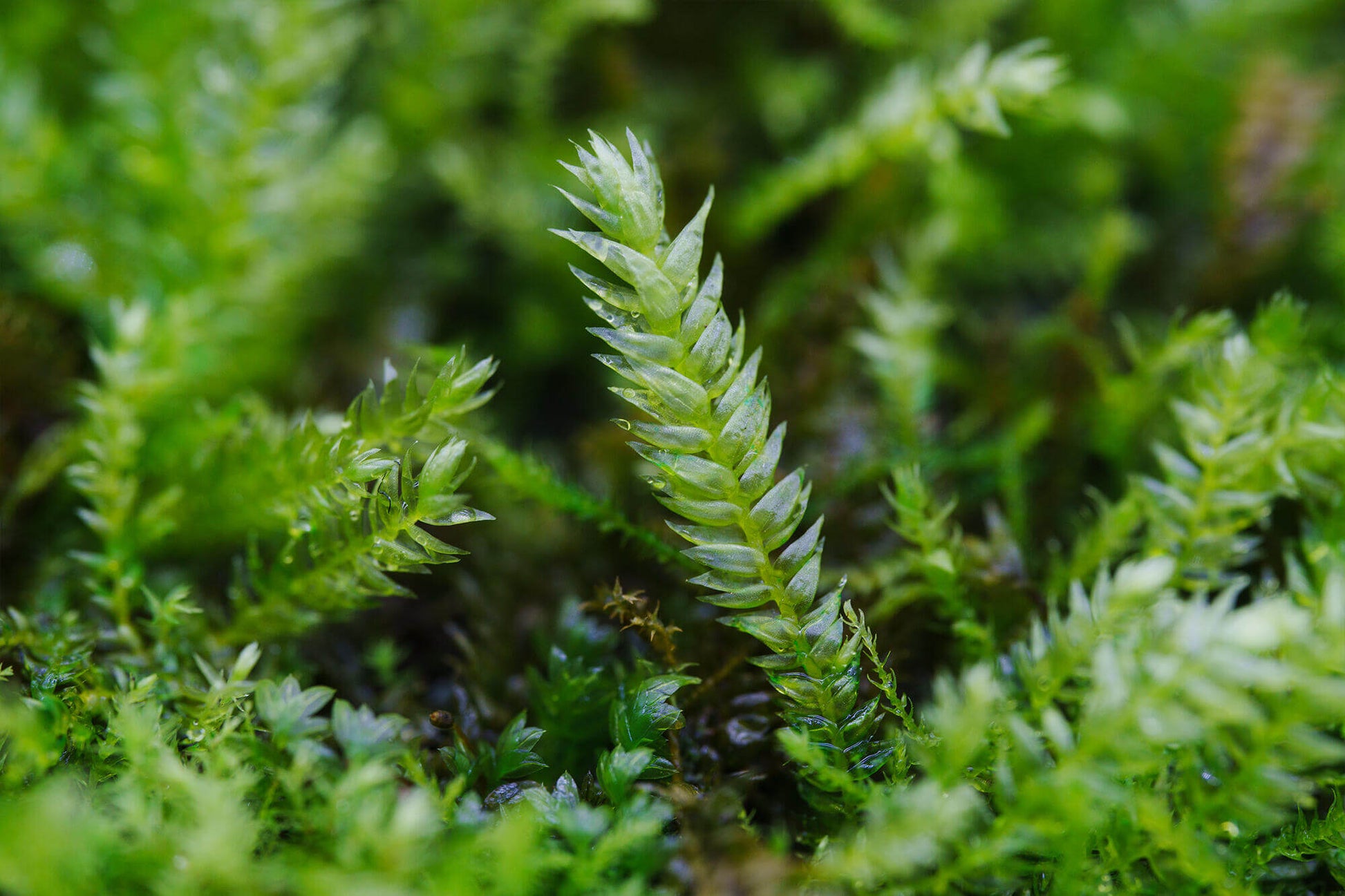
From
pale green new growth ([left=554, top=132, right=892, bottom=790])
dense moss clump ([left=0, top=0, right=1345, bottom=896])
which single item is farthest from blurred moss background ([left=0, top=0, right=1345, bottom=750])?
pale green new growth ([left=554, top=132, right=892, bottom=790])

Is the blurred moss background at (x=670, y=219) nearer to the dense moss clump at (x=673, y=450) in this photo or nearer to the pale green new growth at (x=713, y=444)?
the dense moss clump at (x=673, y=450)

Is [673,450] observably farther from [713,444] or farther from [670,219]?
[670,219]

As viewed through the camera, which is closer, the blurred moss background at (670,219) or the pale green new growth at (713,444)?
the pale green new growth at (713,444)

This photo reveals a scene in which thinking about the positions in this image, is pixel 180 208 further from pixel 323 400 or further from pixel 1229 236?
pixel 1229 236

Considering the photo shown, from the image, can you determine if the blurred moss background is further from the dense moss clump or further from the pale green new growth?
the pale green new growth

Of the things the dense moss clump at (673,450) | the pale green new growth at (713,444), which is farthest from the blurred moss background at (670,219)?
the pale green new growth at (713,444)
